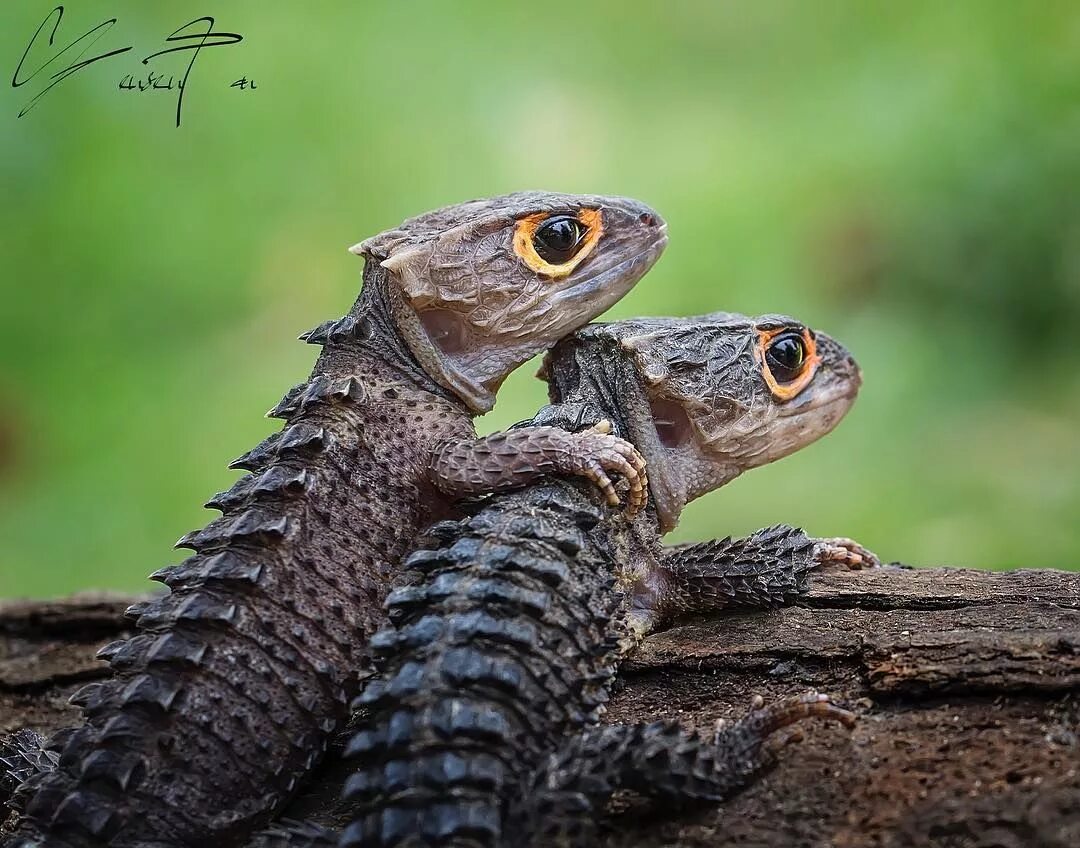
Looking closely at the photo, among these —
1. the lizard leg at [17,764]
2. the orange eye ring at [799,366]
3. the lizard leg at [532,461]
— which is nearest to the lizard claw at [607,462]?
the lizard leg at [532,461]

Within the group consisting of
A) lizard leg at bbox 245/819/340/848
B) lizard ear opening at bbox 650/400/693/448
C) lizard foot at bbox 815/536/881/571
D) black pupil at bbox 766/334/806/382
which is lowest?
lizard leg at bbox 245/819/340/848

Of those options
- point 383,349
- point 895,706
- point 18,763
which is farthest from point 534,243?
point 18,763

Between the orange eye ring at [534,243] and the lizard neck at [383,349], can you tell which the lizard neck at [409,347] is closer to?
the lizard neck at [383,349]

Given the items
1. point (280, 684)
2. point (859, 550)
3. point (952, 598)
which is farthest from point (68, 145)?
point (952, 598)
